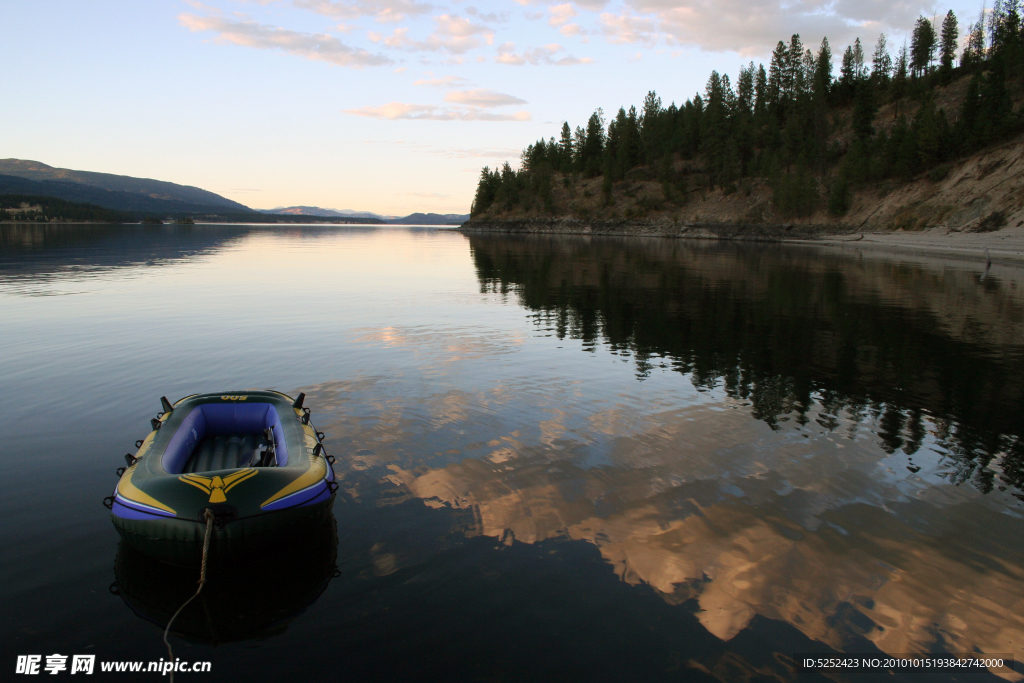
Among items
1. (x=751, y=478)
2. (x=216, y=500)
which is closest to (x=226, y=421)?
(x=216, y=500)

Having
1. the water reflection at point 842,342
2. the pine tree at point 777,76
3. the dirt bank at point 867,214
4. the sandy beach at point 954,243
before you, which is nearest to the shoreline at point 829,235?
the sandy beach at point 954,243

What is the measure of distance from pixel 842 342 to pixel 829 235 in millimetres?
90437

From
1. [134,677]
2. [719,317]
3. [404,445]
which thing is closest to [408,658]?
[134,677]

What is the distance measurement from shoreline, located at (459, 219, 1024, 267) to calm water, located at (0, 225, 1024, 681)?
47.8m

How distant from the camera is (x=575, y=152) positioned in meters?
190

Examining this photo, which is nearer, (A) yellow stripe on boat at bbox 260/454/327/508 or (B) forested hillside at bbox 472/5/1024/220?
(A) yellow stripe on boat at bbox 260/454/327/508

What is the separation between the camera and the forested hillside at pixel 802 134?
85125mm

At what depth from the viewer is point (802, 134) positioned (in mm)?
124375

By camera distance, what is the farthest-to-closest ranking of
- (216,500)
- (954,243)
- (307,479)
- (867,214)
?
(867,214), (954,243), (307,479), (216,500)

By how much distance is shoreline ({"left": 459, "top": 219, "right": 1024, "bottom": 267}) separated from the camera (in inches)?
2330

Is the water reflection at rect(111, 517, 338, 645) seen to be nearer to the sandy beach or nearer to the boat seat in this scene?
the boat seat

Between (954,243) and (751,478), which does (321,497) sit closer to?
(751,478)

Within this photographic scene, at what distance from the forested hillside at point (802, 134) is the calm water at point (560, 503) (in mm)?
82312

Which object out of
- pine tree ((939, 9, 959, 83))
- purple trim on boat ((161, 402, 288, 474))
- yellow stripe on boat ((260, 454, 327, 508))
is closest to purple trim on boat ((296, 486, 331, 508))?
yellow stripe on boat ((260, 454, 327, 508))
